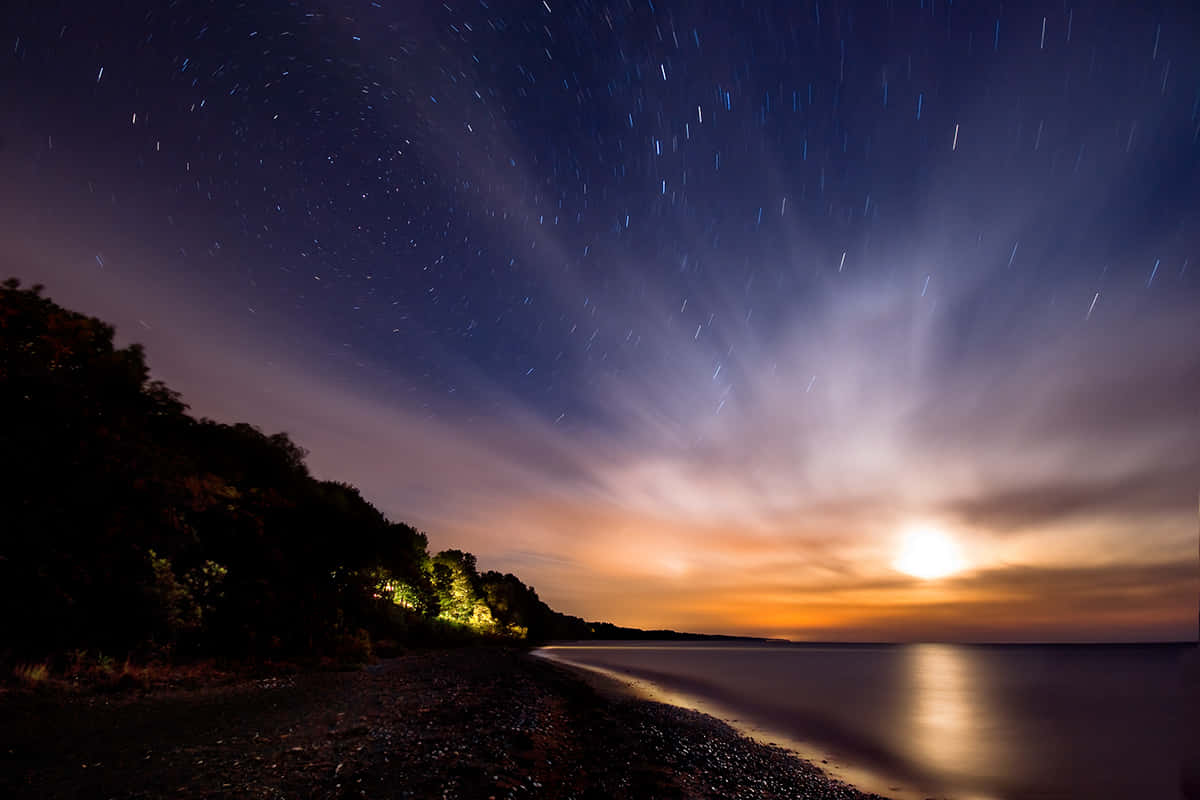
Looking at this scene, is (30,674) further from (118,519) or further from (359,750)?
(359,750)

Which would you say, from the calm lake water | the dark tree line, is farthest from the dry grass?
the calm lake water

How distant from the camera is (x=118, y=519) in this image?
18703mm

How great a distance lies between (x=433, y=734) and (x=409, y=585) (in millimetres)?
65696

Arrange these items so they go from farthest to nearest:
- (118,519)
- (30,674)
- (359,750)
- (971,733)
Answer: (971,733)
(118,519)
(30,674)
(359,750)

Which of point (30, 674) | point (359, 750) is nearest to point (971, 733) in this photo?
point (359, 750)

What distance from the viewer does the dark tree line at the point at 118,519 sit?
17156 millimetres

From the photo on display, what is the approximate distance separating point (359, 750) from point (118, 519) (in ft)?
43.8

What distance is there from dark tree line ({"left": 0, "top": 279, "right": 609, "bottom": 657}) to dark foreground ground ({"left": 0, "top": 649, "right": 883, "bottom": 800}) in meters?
4.24

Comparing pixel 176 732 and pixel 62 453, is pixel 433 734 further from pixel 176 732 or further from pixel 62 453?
pixel 62 453

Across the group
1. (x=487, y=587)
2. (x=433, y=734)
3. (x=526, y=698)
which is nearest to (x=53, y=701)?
(x=433, y=734)

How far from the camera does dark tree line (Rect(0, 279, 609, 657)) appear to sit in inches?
675

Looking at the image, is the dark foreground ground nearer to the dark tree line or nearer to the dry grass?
the dry grass

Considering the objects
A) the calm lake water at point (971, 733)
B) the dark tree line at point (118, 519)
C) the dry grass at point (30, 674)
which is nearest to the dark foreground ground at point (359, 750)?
the dry grass at point (30, 674)

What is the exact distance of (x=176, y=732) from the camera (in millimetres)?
12820
